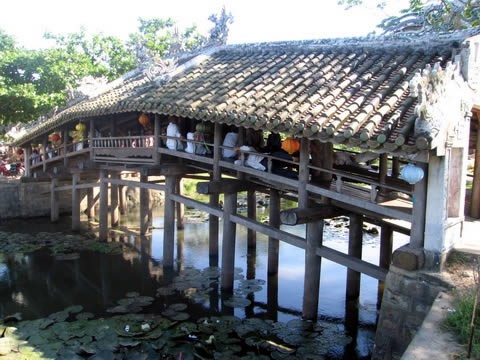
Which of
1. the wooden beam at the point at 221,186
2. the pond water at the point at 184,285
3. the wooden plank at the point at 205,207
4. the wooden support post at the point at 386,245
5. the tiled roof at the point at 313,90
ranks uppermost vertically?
the tiled roof at the point at 313,90

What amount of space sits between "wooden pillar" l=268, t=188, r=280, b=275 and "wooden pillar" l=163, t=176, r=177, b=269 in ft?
8.05

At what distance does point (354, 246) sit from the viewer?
9.60m

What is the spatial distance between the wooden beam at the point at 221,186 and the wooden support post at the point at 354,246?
2396mm

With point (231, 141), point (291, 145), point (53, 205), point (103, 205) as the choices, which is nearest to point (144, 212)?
point (103, 205)

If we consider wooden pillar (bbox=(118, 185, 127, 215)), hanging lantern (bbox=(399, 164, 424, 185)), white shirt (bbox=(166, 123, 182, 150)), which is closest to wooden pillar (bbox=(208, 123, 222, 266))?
Answer: white shirt (bbox=(166, 123, 182, 150))

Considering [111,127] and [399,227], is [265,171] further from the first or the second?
[111,127]

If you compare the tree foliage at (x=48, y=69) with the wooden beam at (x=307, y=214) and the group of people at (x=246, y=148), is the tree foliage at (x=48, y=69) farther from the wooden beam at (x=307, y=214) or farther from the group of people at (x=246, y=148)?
the wooden beam at (x=307, y=214)

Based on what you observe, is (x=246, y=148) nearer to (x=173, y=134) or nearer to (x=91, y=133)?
(x=173, y=134)

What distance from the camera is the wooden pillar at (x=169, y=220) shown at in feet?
36.8

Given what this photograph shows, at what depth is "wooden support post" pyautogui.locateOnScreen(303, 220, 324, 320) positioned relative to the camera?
8.04 metres

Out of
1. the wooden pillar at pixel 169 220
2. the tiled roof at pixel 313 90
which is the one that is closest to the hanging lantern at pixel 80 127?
the tiled roof at pixel 313 90

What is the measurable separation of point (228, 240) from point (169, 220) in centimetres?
223

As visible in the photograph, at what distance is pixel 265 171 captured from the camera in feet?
27.4

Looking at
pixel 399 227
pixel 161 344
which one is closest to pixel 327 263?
pixel 399 227
